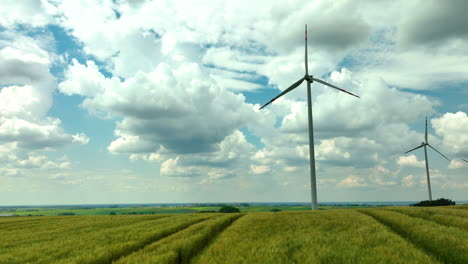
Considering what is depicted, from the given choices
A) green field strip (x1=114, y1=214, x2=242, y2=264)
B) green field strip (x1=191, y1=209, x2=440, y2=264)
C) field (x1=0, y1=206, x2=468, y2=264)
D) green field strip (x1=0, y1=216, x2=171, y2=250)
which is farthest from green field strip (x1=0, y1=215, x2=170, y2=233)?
green field strip (x1=191, y1=209, x2=440, y2=264)

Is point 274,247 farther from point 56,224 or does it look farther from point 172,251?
point 56,224

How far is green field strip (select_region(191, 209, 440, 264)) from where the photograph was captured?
1377cm

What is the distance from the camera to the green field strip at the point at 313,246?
45.2 feet

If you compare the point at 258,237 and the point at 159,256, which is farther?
the point at 258,237

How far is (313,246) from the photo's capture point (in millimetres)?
16062

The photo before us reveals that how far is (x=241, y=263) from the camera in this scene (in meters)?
13.4

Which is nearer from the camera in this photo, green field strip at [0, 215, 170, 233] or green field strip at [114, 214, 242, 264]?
green field strip at [114, 214, 242, 264]

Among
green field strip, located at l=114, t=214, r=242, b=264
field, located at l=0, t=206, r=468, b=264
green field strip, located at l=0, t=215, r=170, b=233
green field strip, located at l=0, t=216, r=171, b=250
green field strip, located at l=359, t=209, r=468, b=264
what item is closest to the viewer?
green field strip, located at l=114, t=214, r=242, b=264

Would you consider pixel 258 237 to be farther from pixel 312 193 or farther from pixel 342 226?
pixel 312 193

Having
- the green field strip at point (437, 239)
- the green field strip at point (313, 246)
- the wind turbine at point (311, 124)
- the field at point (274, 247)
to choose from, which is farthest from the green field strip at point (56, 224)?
the green field strip at point (437, 239)

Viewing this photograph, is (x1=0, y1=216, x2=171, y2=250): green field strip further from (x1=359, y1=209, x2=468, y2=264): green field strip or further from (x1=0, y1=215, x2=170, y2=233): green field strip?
(x1=359, y1=209, x2=468, y2=264): green field strip

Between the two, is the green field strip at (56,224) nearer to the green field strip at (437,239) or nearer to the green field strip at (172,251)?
the green field strip at (172,251)

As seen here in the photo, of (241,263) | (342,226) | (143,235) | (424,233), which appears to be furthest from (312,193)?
(241,263)

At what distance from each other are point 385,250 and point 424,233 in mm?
6556
